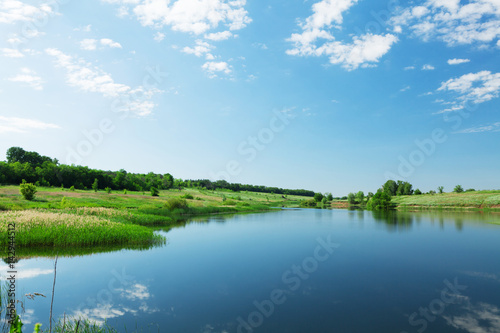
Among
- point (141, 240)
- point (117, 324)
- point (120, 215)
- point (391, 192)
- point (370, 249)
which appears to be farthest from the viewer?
point (391, 192)

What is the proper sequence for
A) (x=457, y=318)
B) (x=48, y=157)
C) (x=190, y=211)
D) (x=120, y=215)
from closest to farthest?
(x=457, y=318) < (x=120, y=215) < (x=190, y=211) < (x=48, y=157)

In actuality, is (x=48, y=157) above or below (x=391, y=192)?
above

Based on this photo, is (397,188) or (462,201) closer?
(462,201)

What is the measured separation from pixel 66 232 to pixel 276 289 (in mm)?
16784

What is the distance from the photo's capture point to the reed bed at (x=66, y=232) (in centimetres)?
1847

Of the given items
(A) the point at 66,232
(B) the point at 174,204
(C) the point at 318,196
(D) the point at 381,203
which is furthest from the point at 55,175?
(C) the point at 318,196

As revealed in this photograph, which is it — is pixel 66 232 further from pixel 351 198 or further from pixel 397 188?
pixel 397 188

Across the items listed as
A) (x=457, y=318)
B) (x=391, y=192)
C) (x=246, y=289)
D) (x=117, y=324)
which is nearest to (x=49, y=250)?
(x=117, y=324)

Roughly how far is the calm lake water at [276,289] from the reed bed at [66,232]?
3.67 meters

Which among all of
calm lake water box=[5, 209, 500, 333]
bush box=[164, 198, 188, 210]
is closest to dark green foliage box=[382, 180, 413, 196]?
bush box=[164, 198, 188, 210]

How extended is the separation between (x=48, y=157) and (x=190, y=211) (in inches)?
2889

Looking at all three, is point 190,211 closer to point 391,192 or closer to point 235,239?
point 235,239

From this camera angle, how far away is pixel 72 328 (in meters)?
7.39

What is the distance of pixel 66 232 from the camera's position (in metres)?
19.8
